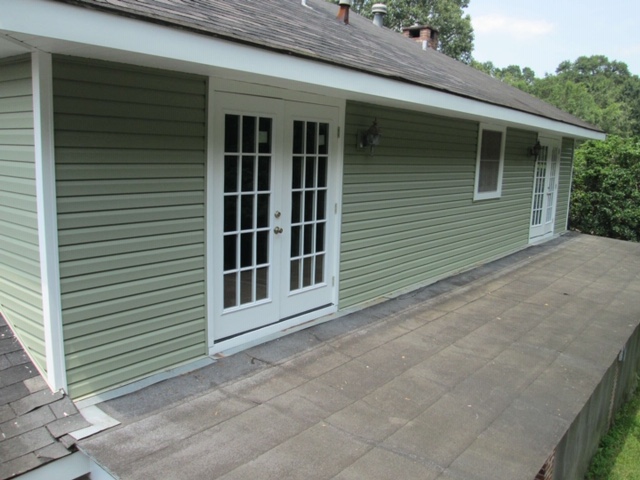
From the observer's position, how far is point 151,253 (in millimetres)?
3314

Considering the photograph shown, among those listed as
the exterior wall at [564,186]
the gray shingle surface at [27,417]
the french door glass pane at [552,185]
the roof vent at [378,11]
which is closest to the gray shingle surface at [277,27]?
the gray shingle surface at [27,417]

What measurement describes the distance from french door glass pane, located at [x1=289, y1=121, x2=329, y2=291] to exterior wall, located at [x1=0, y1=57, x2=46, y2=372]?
2.03 meters

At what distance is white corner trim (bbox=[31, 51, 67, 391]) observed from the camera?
268 cm

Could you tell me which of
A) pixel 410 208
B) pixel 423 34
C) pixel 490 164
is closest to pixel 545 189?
pixel 490 164

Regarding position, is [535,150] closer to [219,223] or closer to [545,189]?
[545,189]

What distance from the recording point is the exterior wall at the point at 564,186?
11.0 metres

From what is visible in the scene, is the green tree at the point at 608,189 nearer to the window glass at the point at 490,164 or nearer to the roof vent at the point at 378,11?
the window glass at the point at 490,164

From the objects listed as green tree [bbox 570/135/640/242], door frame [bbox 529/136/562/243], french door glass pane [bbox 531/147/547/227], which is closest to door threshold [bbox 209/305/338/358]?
door frame [bbox 529/136/562/243]

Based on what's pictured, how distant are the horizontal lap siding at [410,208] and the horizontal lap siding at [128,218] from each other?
6.06 ft

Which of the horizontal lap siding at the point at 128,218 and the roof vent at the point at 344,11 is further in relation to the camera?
the roof vent at the point at 344,11

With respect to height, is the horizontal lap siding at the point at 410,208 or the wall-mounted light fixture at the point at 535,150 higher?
the wall-mounted light fixture at the point at 535,150

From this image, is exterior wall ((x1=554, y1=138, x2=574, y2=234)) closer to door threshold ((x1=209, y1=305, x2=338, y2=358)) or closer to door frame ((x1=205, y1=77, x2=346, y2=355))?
A: door frame ((x1=205, y1=77, x2=346, y2=355))

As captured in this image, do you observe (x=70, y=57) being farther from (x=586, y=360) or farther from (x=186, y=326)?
(x=586, y=360)

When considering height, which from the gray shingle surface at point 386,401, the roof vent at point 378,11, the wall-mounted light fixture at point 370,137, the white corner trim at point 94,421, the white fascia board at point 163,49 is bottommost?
the gray shingle surface at point 386,401
